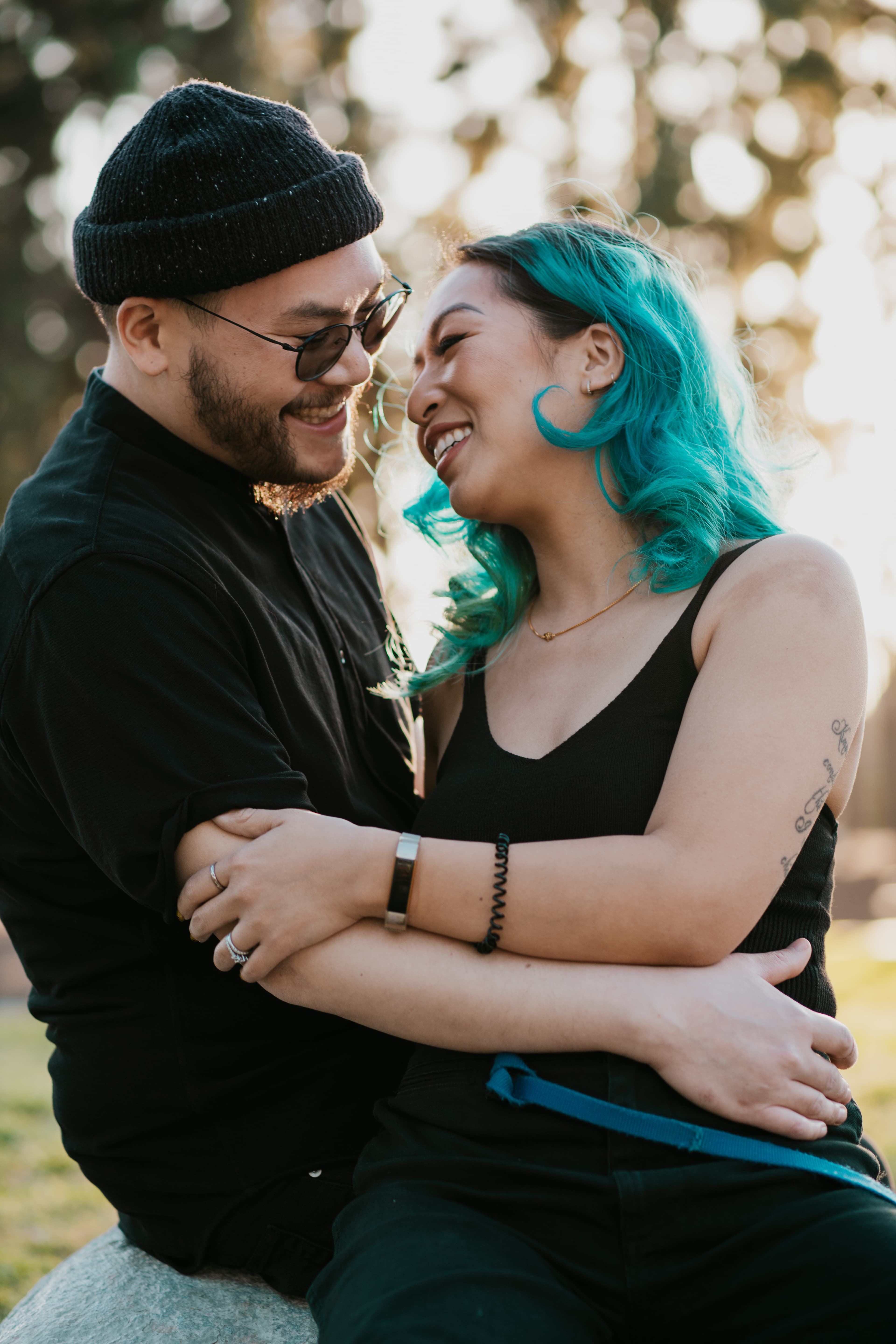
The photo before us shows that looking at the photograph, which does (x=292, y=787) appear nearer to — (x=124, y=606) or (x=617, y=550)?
(x=124, y=606)

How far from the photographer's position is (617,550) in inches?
110

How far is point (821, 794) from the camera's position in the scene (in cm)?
222

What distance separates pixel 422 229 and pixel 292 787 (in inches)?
374

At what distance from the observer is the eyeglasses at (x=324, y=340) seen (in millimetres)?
2764

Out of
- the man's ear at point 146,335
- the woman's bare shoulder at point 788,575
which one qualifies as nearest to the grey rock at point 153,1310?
the woman's bare shoulder at point 788,575

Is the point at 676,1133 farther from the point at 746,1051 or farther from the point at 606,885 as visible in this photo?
the point at 606,885

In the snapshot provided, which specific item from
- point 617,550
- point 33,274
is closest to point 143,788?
point 617,550

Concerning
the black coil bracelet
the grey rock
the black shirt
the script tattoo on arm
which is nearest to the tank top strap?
the script tattoo on arm

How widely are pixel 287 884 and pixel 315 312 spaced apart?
4.64 feet

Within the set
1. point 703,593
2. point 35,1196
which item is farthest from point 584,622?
point 35,1196

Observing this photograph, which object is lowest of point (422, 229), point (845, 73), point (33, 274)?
point (33, 274)

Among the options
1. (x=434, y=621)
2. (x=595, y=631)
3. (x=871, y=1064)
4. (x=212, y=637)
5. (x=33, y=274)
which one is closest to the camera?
(x=212, y=637)

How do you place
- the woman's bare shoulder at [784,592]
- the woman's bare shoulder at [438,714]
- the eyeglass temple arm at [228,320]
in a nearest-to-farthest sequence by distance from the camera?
the woman's bare shoulder at [784,592] < the eyeglass temple arm at [228,320] < the woman's bare shoulder at [438,714]

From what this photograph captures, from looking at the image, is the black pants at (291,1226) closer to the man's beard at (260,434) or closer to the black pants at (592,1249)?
the black pants at (592,1249)
